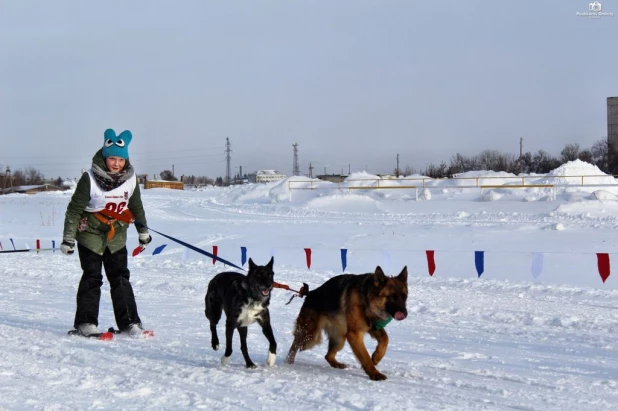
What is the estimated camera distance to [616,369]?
554cm

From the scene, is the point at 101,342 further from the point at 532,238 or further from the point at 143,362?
the point at 532,238

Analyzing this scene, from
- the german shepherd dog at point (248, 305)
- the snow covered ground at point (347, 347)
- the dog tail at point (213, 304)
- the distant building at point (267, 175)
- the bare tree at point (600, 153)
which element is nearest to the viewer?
the snow covered ground at point (347, 347)

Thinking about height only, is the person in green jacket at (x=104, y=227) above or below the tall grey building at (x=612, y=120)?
below

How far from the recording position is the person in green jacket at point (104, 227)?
6891 mm

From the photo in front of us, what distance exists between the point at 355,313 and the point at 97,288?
10.9 feet

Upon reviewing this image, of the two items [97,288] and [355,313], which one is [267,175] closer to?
[97,288]

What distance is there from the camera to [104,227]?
702 centimetres

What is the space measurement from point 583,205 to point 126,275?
2787cm

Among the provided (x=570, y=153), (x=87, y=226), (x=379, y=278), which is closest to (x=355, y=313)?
(x=379, y=278)

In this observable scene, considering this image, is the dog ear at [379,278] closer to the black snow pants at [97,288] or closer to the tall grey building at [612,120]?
the black snow pants at [97,288]

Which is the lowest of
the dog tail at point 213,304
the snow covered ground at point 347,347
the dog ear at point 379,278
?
the snow covered ground at point 347,347

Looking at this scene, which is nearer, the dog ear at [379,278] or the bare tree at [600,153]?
the dog ear at [379,278]

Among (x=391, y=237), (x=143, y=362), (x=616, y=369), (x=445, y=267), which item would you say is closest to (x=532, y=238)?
(x=391, y=237)

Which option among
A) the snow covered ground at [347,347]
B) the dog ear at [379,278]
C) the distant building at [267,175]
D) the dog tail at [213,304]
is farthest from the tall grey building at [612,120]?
the dog ear at [379,278]
